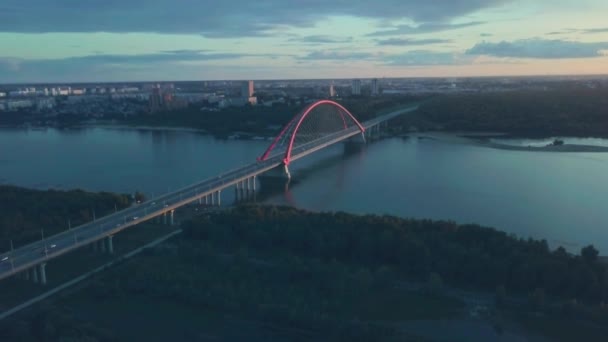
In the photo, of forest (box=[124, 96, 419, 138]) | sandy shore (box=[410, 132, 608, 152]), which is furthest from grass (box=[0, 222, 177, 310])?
forest (box=[124, 96, 419, 138])

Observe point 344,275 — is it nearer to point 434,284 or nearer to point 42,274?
point 434,284

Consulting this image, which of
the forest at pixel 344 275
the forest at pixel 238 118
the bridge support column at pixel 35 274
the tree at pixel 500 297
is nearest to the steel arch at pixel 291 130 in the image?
the forest at pixel 238 118

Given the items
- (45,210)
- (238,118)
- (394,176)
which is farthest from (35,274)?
(238,118)

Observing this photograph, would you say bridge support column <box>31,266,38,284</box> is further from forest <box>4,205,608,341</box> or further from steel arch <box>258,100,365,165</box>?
steel arch <box>258,100,365,165</box>

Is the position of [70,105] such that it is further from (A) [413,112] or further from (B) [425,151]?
(B) [425,151]

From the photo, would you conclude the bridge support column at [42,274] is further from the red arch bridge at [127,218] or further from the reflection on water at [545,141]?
the reflection on water at [545,141]
